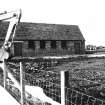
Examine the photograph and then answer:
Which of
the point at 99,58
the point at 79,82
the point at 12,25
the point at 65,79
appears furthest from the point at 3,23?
the point at 65,79

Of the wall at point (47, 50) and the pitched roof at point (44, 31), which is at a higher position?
the pitched roof at point (44, 31)

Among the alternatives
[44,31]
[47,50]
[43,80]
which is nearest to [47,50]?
[47,50]

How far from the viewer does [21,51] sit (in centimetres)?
2945

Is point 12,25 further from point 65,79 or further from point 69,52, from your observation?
point 69,52

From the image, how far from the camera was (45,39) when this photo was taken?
3158 cm

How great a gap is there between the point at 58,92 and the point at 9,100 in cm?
348

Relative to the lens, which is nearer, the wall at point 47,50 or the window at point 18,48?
the window at point 18,48

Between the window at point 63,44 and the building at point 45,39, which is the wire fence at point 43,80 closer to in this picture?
the building at point 45,39

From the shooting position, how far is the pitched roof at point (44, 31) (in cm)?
3044

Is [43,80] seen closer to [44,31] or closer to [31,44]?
[31,44]

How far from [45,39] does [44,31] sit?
73.3 inches

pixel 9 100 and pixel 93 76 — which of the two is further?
pixel 93 76

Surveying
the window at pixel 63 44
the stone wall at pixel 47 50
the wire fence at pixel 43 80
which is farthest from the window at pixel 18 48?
the wire fence at pixel 43 80

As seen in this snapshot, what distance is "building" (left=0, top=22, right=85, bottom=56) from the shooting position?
29.7 metres
